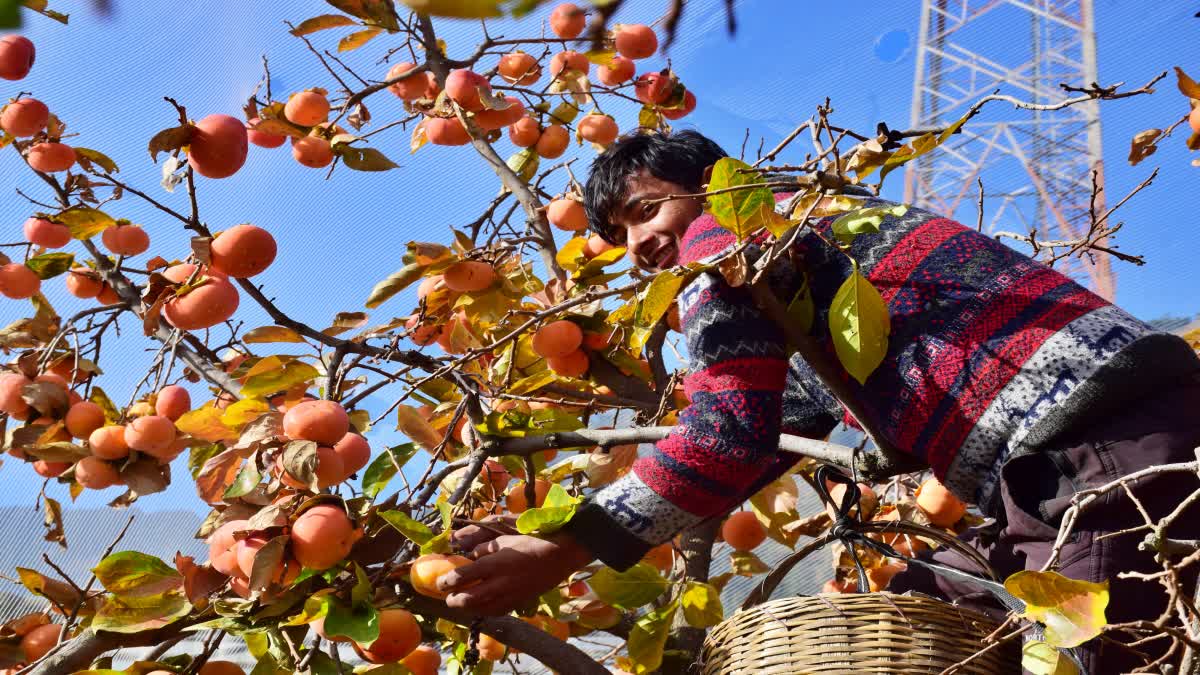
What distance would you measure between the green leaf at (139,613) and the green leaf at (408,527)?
0.68 ft

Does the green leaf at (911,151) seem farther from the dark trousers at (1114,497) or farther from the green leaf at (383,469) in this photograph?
the green leaf at (383,469)

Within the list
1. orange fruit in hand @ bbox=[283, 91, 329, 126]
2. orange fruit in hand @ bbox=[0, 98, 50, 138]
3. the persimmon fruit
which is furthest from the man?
orange fruit in hand @ bbox=[0, 98, 50, 138]

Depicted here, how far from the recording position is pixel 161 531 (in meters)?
1.96

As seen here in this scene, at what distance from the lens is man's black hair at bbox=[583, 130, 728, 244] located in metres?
1.17

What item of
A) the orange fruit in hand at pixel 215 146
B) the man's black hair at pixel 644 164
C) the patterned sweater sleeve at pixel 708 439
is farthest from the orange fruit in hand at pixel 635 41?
the patterned sweater sleeve at pixel 708 439

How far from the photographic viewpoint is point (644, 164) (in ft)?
3.86

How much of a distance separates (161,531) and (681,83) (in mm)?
1207

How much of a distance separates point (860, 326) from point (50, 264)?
3.73 ft

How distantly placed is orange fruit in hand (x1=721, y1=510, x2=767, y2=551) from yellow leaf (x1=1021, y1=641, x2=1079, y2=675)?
33.2 inches

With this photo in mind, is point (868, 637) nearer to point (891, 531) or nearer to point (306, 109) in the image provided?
point (891, 531)

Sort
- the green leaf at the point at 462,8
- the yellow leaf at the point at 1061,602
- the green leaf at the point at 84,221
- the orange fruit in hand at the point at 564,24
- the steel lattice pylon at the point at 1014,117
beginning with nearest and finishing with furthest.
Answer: the green leaf at the point at 462,8 → the yellow leaf at the point at 1061,602 → the green leaf at the point at 84,221 → the orange fruit in hand at the point at 564,24 → the steel lattice pylon at the point at 1014,117

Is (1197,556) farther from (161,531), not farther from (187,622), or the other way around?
(161,531)

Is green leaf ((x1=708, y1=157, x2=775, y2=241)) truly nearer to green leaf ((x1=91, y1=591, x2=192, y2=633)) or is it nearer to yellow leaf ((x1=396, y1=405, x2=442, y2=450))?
A: yellow leaf ((x1=396, y1=405, x2=442, y2=450))

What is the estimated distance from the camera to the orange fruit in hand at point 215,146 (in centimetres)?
109
